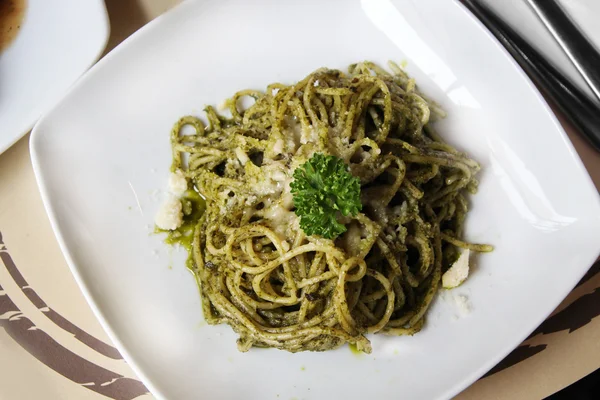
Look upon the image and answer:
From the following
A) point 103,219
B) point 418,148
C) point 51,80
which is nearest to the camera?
point 418,148

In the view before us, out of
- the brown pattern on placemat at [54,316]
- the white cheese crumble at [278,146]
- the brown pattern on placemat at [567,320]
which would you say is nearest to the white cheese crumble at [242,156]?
the white cheese crumble at [278,146]

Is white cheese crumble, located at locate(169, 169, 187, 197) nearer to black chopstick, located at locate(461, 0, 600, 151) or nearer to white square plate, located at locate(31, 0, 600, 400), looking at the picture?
white square plate, located at locate(31, 0, 600, 400)

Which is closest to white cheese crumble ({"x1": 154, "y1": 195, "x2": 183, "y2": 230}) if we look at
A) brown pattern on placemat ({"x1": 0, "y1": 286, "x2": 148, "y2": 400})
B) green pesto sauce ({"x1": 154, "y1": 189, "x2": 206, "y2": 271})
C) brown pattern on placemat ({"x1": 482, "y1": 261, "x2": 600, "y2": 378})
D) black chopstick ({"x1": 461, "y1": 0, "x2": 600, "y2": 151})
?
green pesto sauce ({"x1": 154, "y1": 189, "x2": 206, "y2": 271})

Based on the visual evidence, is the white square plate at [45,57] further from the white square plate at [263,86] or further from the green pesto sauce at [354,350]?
the green pesto sauce at [354,350]

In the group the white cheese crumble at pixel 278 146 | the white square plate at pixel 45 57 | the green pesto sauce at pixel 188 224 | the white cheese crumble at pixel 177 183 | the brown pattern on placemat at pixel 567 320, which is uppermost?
the white square plate at pixel 45 57

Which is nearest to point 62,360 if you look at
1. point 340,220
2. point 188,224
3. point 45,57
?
point 188,224

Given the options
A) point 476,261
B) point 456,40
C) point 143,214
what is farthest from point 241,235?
point 456,40

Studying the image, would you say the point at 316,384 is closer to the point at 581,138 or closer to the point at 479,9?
the point at 581,138
